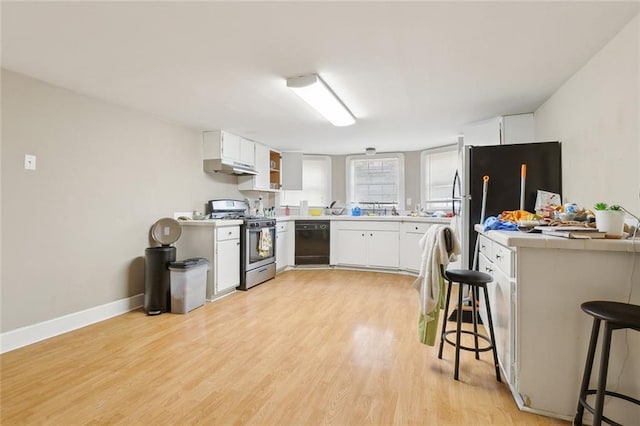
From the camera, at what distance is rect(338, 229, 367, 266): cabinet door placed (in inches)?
213

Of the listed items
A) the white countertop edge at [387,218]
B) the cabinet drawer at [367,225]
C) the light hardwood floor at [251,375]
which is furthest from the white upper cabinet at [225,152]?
the light hardwood floor at [251,375]

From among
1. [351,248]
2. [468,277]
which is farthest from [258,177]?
[468,277]

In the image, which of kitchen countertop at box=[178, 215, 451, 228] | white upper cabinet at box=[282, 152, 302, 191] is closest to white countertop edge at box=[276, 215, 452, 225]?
kitchen countertop at box=[178, 215, 451, 228]

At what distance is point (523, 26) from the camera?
1838 millimetres

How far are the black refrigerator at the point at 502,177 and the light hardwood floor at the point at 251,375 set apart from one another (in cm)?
122

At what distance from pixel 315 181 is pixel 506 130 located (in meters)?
3.63

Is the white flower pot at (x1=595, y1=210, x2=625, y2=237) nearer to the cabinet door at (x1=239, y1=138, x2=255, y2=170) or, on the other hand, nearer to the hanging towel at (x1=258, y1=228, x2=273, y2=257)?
the hanging towel at (x1=258, y1=228, x2=273, y2=257)

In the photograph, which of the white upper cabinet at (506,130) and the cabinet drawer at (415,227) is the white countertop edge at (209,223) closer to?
the cabinet drawer at (415,227)

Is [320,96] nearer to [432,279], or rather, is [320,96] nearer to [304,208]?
[432,279]

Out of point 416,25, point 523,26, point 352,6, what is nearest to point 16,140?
point 352,6

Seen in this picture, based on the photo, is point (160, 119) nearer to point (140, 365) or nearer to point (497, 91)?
point (140, 365)

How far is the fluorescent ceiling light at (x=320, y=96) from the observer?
2.54 m

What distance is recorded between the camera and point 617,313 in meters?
1.28

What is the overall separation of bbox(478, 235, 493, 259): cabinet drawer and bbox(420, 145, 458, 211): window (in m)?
2.95
